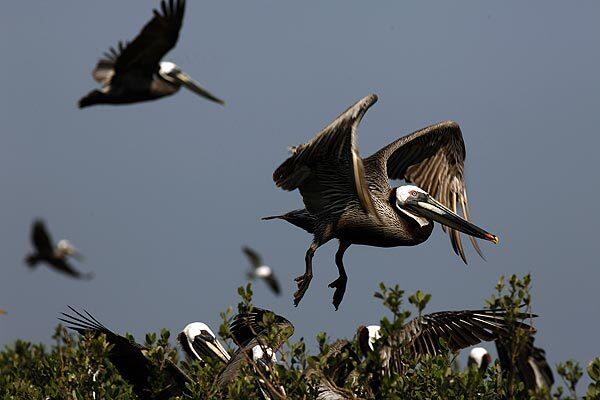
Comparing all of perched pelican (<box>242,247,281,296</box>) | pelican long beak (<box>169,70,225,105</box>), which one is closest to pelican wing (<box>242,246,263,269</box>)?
perched pelican (<box>242,247,281,296</box>)

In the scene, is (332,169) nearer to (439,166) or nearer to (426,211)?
(426,211)

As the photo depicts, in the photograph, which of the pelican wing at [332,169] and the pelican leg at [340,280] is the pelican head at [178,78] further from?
the pelican leg at [340,280]

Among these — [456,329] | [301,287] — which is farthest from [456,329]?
[301,287]

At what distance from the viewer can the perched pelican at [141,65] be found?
20.5ft

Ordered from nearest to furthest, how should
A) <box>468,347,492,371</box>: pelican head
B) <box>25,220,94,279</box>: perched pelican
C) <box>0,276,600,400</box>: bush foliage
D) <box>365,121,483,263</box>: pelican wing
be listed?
<box>0,276,600,400</box>: bush foliage, <box>25,220,94,279</box>: perched pelican, <box>365,121,483,263</box>: pelican wing, <box>468,347,492,371</box>: pelican head

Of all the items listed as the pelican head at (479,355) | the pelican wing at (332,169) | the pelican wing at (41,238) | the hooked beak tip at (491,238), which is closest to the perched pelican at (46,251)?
the pelican wing at (41,238)

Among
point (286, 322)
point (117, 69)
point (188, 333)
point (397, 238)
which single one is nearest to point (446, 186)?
point (397, 238)

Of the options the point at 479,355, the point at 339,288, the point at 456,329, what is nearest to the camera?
the point at 456,329

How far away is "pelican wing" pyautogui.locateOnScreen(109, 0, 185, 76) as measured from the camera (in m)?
6.26

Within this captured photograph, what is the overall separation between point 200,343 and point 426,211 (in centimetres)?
227

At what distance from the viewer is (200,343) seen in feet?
31.9

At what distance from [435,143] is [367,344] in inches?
149

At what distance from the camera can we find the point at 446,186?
35.8 ft

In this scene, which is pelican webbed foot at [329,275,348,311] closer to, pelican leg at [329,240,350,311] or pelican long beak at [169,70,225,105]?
pelican leg at [329,240,350,311]
